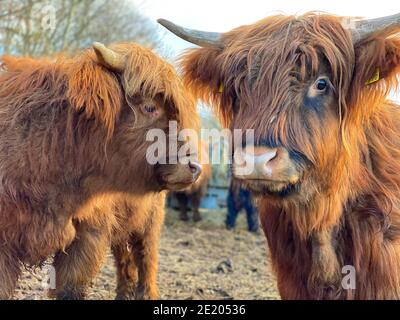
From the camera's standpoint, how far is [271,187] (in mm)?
2381

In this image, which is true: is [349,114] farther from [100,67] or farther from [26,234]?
[26,234]

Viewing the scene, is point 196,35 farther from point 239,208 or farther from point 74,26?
point 239,208

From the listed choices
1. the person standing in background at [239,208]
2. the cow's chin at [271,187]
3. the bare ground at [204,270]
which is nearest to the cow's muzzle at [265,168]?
the cow's chin at [271,187]

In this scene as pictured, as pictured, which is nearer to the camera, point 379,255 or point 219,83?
point 379,255

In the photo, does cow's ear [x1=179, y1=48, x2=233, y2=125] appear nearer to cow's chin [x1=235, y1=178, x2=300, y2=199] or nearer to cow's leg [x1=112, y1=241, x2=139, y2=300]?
cow's chin [x1=235, y1=178, x2=300, y2=199]

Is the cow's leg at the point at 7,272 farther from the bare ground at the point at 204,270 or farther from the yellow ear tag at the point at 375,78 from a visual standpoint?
the yellow ear tag at the point at 375,78

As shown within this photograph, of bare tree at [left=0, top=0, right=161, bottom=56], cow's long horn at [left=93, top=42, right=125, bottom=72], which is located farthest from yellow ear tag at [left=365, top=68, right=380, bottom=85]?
bare tree at [left=0, top=0, right=161, bottom=56]

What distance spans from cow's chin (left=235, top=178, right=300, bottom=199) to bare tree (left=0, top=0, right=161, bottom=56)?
7.18m

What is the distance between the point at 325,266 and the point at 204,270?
4.03 meters

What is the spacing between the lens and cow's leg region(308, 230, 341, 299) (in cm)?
272

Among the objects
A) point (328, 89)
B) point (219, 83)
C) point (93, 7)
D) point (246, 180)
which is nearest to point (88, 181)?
point (219, 83)

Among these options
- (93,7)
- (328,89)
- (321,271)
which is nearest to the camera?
(328,89)

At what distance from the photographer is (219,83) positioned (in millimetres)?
2816
